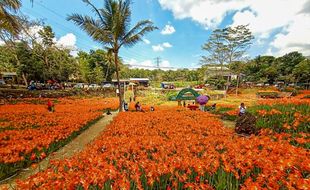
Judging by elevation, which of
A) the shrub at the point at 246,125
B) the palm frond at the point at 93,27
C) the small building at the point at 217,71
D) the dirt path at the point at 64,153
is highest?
the palm frond at the point at 93,27

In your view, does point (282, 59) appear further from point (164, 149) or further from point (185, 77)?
point (164, 149)

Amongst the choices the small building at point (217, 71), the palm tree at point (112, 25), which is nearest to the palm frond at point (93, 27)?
the palm tree at point (112, 25)

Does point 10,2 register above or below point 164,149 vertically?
above

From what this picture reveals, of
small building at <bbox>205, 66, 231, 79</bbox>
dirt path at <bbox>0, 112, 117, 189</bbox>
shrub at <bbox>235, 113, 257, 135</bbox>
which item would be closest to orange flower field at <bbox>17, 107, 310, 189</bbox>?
A: dirt path at <bbox>0, 112, 117, 189</bbox>

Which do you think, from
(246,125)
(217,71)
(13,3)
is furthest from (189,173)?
(217,71)

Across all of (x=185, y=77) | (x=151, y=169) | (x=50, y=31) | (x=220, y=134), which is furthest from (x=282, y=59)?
(x=151, y=169)

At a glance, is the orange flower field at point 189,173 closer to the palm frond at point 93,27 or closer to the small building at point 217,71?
the palm frond at point 93,27

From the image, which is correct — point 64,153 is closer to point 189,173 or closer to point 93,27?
point 189,173

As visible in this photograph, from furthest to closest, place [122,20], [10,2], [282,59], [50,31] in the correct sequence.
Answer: [282,59]
[50,31]
[122,20]
[10,2]

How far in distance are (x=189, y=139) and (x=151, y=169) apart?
2.76 metres

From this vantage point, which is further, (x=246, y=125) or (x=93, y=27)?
(x=93, y=27)

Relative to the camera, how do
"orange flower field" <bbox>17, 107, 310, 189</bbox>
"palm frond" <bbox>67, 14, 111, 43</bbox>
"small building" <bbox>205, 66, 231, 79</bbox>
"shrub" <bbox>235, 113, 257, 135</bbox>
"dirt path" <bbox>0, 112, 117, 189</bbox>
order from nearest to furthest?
"orange flower field" <bbox>17, 107, 310, 189</bbox> < "dirt path" <bbox>0, 112, 117, 189</bbox> < "shrub" <bbox>235, 113, 257, 135</bbox> < "palm frond" <bbox>67, 14, 111, 43</bbox> < "small building" <bbox>205, 66, 231, 79</bbox>

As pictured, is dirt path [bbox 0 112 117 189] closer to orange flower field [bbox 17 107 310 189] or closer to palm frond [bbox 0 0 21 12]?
orange flower field [bbox 17 107 310 189]

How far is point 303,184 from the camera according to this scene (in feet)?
8.42
